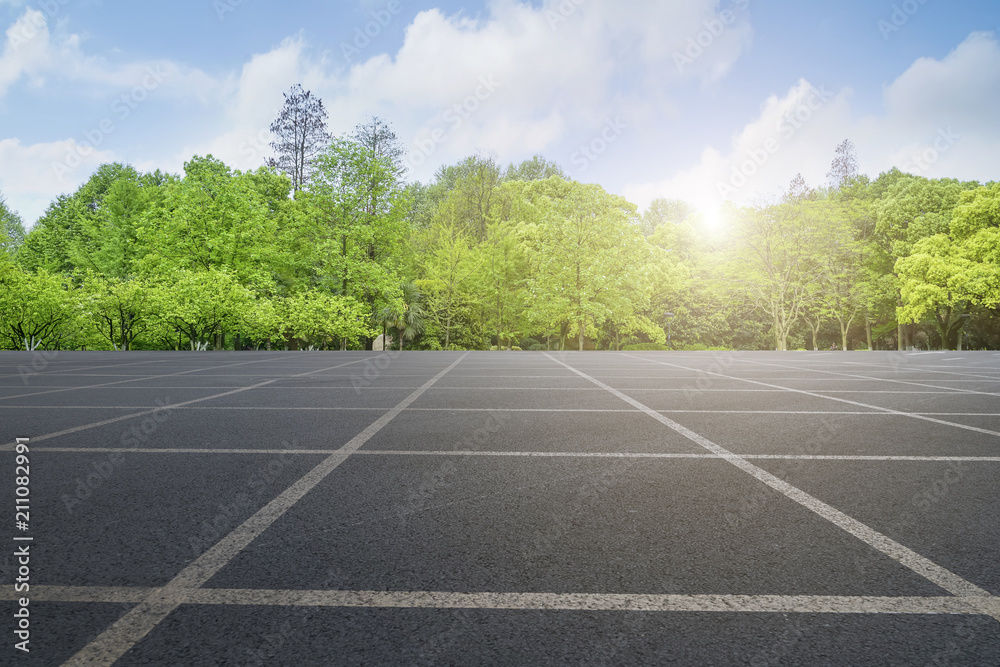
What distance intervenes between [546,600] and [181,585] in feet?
4.94

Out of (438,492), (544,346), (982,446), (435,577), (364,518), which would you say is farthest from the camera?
(544,346)

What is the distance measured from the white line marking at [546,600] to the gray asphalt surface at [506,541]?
0.01 meters

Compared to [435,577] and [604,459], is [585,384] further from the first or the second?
[435,577]

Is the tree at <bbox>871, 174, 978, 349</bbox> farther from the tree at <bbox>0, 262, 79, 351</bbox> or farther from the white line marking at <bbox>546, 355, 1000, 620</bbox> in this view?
the tree at <bbox>0, 262, 79, 351</bbox>

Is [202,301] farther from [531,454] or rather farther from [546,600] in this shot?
[546,600]

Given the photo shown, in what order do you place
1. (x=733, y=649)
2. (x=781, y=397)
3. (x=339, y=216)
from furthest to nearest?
(x=339, y=216) → (x=781, y=397) → (x=733, y=649)

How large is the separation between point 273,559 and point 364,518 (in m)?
0.66

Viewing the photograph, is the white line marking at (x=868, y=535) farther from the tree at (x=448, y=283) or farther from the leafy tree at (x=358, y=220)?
the tree at (x=448, y=283)

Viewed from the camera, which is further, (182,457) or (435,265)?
(435,265)

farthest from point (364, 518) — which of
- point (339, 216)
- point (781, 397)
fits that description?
point (339, 216)

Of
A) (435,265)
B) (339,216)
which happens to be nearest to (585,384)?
(339,216)

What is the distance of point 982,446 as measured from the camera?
5.59 meters

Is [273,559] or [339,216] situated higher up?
[339,216]

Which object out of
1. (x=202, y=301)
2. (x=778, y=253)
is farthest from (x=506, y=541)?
(x=778, y=253)
